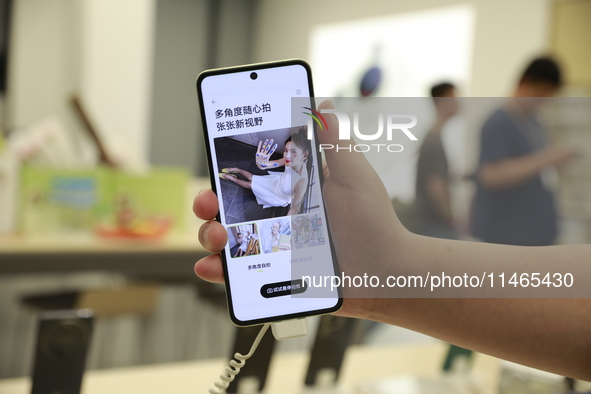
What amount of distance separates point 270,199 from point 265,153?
43 millimetres

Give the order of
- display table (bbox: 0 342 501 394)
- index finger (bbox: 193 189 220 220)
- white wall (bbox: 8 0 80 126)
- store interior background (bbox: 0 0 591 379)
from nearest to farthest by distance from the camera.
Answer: index finger (bbox: 193 189 220 220)
display table (bbox: 0 342 501 394)
store interior background (bbox: 0 0 591 379)
white wall (bbox: 8 0 80 126)

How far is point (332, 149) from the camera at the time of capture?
0.55 m

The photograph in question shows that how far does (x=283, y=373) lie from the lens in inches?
41.3

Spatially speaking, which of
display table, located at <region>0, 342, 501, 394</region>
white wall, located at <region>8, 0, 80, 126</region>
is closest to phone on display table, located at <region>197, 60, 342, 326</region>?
display table, located at <region>0, 342, 501, 394</region>

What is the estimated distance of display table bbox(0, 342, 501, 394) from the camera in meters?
0.93

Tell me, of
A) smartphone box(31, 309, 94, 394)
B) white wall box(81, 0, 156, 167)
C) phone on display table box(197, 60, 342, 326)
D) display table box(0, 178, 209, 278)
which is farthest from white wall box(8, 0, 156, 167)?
phone on display table box(197, 60, 342, 326)

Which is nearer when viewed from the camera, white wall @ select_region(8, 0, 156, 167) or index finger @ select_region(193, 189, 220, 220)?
index finger @ select_region(193, 189, 220, 220)

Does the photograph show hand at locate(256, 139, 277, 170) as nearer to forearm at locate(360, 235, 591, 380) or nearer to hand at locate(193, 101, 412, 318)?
hand at locate(193, 101, 412, 318)

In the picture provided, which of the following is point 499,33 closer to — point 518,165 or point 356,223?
point 518,165

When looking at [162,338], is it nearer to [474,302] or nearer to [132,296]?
[132,296]

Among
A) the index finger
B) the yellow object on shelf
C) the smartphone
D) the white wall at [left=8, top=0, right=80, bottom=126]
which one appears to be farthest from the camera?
the white wall at [left=8, top=0, right=80, bottom=126]

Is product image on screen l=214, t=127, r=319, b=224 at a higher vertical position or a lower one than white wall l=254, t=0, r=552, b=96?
lower

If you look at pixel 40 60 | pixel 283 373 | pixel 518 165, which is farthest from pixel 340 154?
pixel 40 60


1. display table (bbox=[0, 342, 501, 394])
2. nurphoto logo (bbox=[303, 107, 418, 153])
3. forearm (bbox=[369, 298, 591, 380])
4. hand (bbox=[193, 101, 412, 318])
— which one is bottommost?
display table (bbox=[0, 342, 501, 394])
